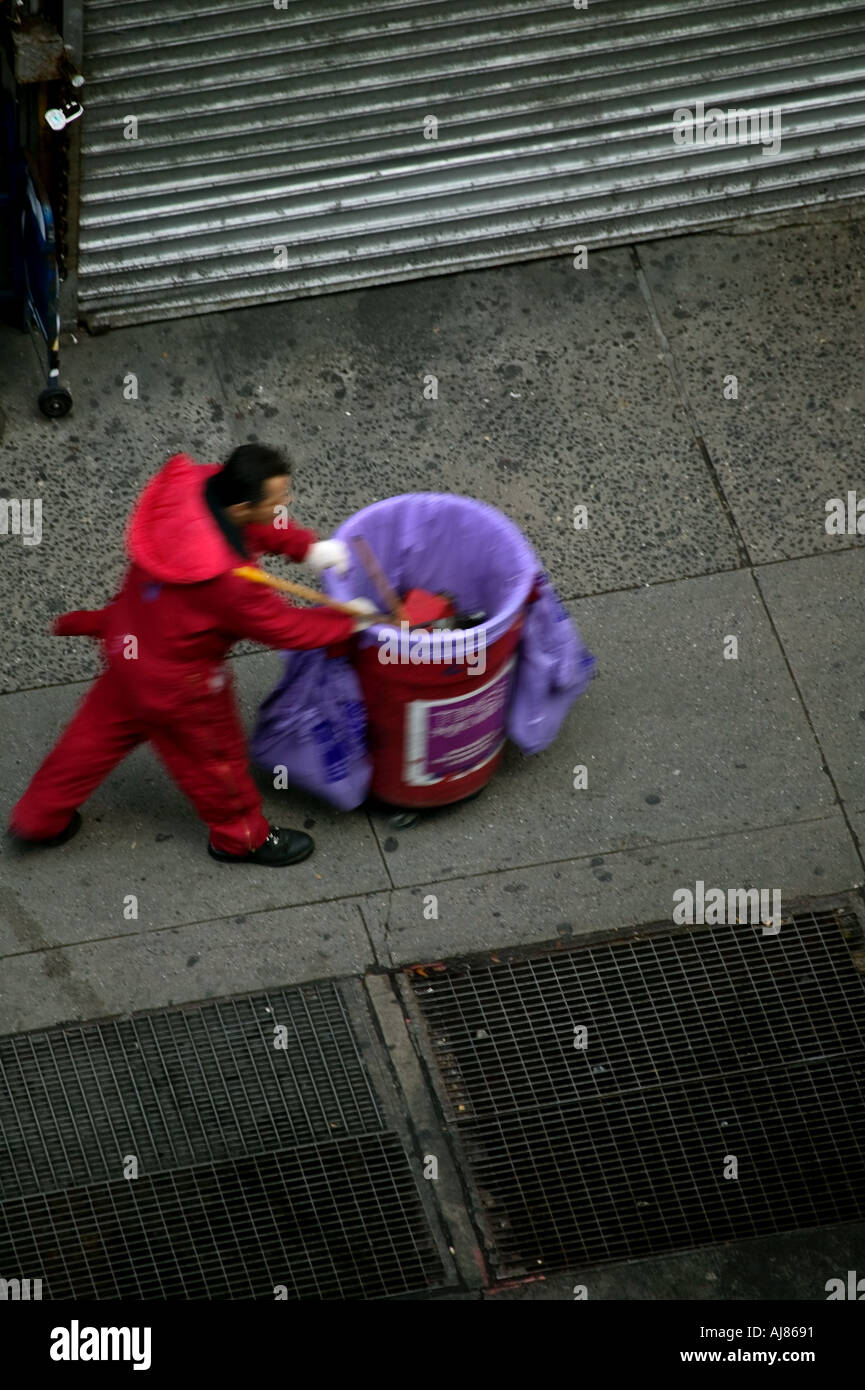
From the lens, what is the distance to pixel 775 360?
6645mm

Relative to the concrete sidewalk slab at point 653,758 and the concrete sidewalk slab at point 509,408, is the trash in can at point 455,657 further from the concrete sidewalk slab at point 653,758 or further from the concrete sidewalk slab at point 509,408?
the concrete sidewalk slab at point 509,408

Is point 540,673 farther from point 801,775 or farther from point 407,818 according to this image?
point 801,775

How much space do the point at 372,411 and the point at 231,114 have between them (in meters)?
1.21

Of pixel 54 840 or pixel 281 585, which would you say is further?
pixel 54 840

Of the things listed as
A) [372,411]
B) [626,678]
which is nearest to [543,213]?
[372,411]

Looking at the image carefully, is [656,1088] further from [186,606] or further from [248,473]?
[248,473]

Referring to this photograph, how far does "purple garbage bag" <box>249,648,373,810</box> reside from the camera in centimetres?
503

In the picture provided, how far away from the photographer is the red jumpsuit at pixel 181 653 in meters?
4.54

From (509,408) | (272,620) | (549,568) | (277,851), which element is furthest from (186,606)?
(509,408)

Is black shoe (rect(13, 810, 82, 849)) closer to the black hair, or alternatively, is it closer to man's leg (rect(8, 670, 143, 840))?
man's leg (rect(8, 670, 143, 840))

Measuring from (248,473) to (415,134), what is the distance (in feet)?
8.23

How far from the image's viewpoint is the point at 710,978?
520 cm

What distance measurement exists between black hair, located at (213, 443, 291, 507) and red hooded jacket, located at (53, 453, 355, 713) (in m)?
0.08

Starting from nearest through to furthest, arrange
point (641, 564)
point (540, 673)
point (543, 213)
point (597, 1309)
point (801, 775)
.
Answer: point (597, 1309) → point (540, 673) → point (801, 775) → point (641, 564) → point (543, 213)
